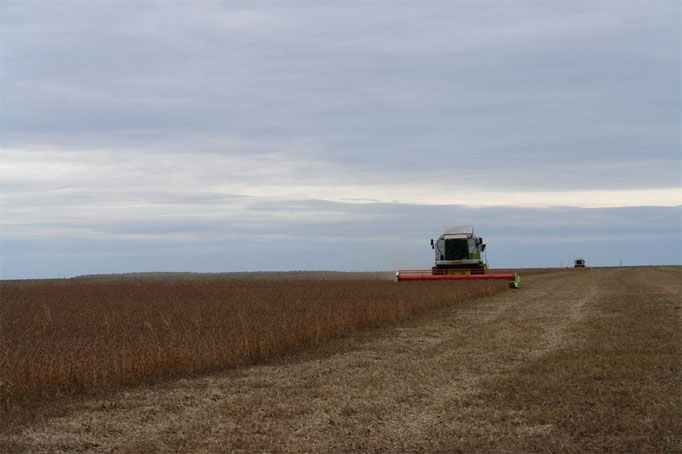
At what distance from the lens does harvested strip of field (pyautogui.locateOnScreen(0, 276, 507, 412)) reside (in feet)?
34.7

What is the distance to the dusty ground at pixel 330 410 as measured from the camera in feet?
24.9

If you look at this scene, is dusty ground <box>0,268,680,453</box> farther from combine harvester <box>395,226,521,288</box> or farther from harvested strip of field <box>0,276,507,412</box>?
combine harvester <box>395,226,521,288</box>

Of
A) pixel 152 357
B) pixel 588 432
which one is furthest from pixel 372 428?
pixel 152 357

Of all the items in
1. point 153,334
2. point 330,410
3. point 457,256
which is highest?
point 457,256

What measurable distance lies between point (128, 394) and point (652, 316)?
1542cm

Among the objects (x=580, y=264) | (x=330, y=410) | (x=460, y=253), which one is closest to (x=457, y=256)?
(x=460, y=253)

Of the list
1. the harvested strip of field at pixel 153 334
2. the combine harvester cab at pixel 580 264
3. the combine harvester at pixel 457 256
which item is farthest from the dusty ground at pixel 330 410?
the combine harvester cab at pixel 580 264

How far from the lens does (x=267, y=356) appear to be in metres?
13.6

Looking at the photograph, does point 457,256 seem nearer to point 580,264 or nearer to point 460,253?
point 460,253

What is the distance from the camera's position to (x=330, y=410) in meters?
8.95

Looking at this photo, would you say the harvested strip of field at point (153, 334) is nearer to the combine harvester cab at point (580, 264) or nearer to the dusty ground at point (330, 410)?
the dusty ground at point (330, 410)

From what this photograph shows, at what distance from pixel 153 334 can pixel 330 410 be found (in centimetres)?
746

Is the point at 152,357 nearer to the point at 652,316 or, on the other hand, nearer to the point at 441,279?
the point at 652,316

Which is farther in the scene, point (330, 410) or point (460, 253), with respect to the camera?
point (460, 253)
